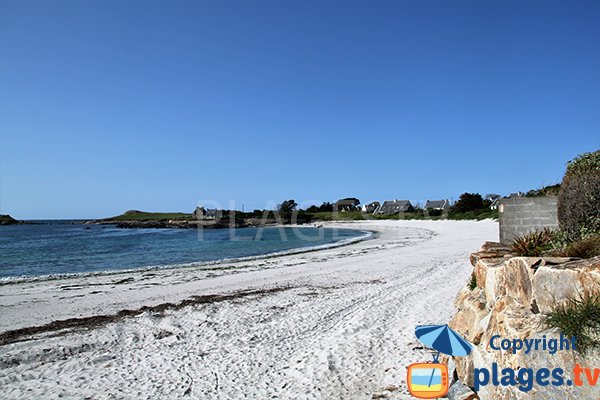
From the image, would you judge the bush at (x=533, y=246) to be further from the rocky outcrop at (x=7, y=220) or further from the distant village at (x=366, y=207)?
the rocky outcrop at (x=7, y=220)

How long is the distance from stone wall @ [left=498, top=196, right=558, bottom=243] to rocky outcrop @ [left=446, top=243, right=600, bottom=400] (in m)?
4.90

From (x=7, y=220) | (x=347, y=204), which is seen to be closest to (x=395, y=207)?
(x=347, y=204)

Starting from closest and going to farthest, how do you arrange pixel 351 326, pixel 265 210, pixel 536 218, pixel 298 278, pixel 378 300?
1. pixel 351 326
2. pixel 536 218
3. pixel 378 300
4. pixel 298 278
5. pixel 265 210

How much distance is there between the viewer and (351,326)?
8203 millimetres

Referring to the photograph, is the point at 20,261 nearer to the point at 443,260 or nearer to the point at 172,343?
the point at 172,343

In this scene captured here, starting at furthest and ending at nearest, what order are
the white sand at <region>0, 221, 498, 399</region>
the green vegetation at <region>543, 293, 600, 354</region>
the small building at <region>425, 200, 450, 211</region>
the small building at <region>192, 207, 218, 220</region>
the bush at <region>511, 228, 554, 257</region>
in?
the small building at <region>192, 207, 218, 220</region> → the small building at <region>425, 200, 450, 211</region> → the bush at <region>511, 228, 554, 257</region> → the white sand at <region>0, 221, 498, 399</region> → the green vegetation at <region>543, 293, 600, 354</region>

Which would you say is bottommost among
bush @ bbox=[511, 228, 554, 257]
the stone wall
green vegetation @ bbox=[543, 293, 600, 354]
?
green vegetation @ bbox=[543, 293, 600, 354]

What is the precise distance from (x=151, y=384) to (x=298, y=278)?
9514 mm

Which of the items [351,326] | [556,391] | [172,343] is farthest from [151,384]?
[556,391]

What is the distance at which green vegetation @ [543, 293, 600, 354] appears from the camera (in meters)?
3.35

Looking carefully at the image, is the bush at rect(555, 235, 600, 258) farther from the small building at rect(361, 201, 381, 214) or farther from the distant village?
the small building at rect(361, 201, 381, 214)

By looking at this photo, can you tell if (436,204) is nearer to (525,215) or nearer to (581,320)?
(525,215)

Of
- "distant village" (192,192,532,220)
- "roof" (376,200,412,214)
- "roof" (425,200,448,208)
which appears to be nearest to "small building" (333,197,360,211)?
"distant village" (192,192,532,220)

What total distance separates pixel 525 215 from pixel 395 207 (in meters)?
98.4
